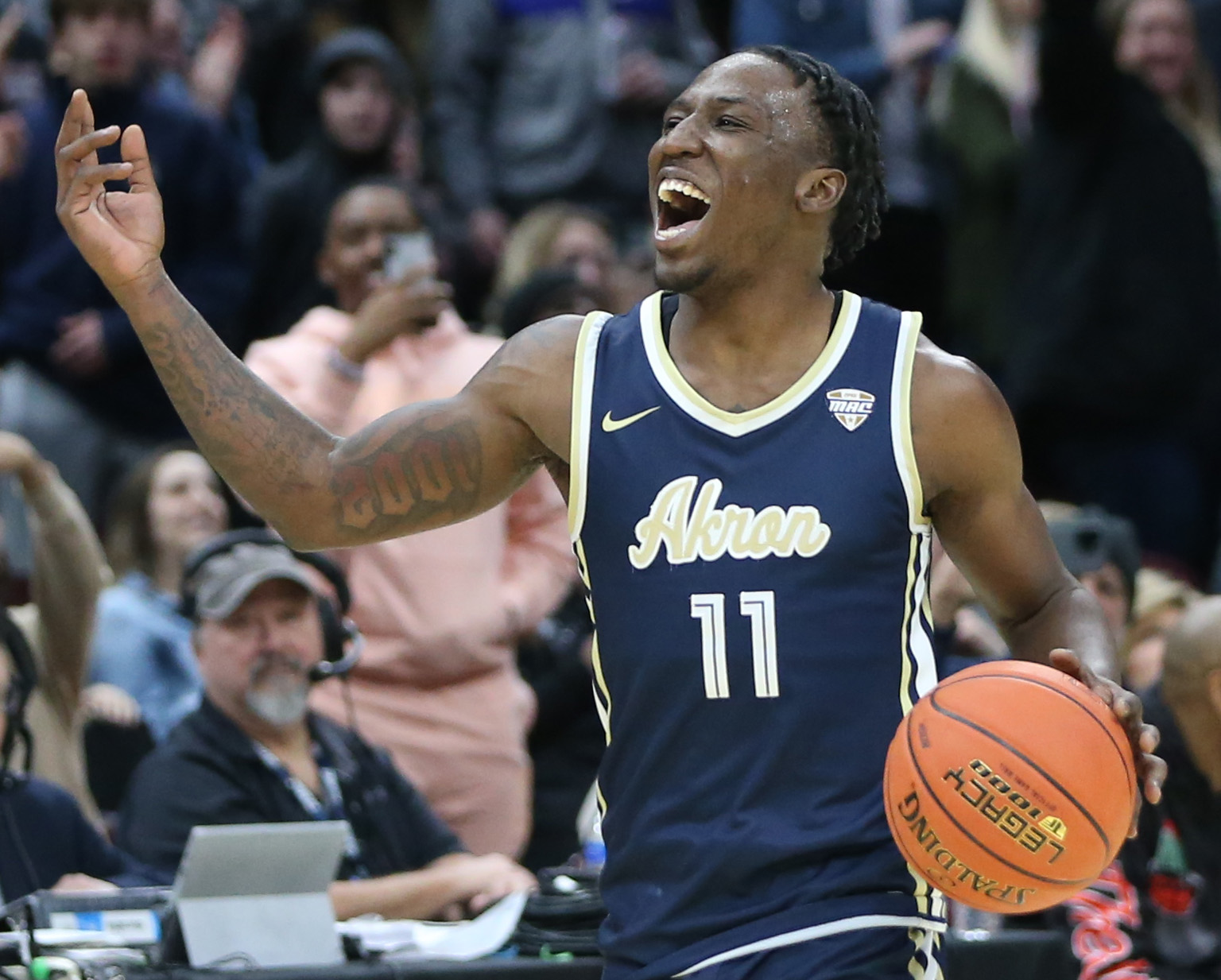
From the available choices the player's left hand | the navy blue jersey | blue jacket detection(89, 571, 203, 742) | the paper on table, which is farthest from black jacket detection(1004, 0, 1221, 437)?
the player's left hand

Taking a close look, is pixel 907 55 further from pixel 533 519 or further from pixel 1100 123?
pixel 533 519

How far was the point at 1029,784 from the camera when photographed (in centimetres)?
338

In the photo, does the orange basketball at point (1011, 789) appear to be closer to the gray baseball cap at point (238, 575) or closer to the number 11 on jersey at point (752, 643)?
the number 11 on jersey at point (752, 643)

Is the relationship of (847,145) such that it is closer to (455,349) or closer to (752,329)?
(752,329)

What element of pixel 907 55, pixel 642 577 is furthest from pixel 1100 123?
pixel 642 577

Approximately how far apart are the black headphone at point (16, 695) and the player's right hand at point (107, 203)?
7.26 ft

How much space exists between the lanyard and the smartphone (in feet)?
5.53

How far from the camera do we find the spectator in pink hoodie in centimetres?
672

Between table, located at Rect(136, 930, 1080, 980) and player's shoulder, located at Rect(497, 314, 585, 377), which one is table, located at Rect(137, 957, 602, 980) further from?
player's shoulder, located at Rect(497, 314, 585, 377)

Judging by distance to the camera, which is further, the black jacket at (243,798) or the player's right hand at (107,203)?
the black jacket at (243,798)

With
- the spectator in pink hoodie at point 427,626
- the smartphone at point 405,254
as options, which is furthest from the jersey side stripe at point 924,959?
the smartphone at point 405,254

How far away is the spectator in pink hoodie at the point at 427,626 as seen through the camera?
22.0 feet

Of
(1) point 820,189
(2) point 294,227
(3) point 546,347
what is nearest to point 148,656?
(2) point 294,227

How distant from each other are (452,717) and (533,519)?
0.88 metres
